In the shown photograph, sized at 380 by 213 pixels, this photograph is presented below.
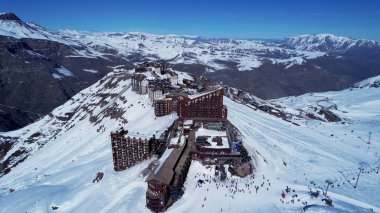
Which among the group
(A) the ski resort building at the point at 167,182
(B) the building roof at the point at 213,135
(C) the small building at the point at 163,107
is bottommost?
(A) the ski resort building at the point at 167,182

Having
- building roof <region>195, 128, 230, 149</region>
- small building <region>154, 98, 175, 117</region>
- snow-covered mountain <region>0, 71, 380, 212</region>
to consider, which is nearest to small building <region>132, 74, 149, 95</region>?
snow-covered mountain <region>0, 71, 380, 212</region>

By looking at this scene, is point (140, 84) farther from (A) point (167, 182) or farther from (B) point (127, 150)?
(A) point (167, 182)

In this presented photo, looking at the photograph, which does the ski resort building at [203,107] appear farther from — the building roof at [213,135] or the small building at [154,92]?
the small building at [154,92]

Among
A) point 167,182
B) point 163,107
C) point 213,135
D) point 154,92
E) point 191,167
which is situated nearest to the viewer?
point 167,182

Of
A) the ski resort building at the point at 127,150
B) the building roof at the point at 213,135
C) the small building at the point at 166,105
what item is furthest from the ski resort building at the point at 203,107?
the ski resort building at the point at 127,150

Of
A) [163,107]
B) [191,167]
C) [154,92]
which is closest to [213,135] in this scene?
[191,167]

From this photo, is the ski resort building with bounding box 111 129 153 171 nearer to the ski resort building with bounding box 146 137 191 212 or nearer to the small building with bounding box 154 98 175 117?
the ski resort building with bounding box 146 137 191 212
